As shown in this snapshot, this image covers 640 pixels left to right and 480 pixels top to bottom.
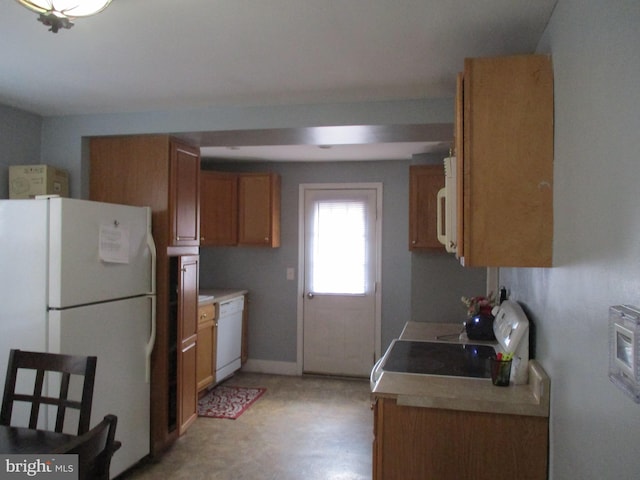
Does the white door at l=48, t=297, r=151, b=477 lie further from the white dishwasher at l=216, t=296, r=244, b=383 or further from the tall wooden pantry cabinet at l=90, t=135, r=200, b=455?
the white dishwasher at l=216, t=296, r=244, b=383

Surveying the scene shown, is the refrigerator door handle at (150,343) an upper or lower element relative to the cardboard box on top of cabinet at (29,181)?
lower

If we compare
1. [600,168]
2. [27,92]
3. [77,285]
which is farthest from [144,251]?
[600,168]

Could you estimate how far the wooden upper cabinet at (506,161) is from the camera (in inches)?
62.5

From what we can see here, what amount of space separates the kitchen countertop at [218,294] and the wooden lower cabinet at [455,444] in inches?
99.4

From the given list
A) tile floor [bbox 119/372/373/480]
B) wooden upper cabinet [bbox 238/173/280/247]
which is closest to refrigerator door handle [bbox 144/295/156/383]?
tile floor [bbox 119/372/373/480]

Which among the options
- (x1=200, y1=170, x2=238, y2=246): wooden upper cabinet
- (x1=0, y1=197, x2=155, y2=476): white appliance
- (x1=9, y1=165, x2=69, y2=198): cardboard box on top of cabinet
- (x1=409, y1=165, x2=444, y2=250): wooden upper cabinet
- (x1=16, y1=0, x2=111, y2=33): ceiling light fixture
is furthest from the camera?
(x1=200, y1=170, x2=238, y2=246): wooden upper cabinet

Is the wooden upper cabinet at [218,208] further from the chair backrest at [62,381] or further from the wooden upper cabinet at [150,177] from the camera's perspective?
the chair backrest at [62,381]

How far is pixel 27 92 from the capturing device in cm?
263

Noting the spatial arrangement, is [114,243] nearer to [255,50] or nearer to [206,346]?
[255,50]

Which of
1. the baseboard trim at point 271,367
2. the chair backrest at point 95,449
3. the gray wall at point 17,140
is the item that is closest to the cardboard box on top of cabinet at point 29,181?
the gray wall at point 17,140

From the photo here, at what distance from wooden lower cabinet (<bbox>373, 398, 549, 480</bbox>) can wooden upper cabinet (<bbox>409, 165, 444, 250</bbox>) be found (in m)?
2.22

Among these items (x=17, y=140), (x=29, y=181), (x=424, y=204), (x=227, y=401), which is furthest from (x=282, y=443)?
(x=17, y=140)

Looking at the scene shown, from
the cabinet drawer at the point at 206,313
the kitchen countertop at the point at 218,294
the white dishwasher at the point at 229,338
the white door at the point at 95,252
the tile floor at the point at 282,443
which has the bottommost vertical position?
the tile floor at the point at 282,443

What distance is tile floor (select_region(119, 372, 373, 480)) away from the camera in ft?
9.40
